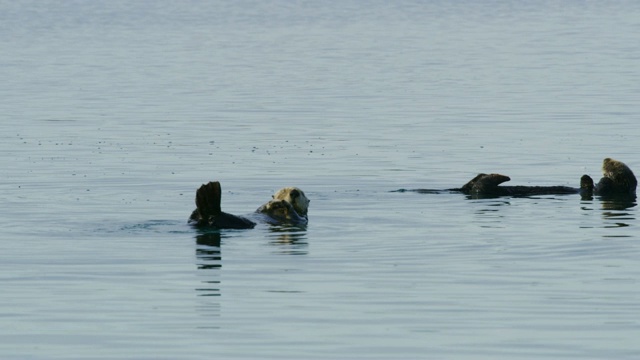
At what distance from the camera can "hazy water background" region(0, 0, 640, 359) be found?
30.8 ft

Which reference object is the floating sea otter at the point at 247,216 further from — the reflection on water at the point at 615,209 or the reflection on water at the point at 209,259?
the reflection on water at the point at 615,209

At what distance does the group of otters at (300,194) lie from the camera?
12695 millimetres

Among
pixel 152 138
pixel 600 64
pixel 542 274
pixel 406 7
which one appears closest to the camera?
pixel 542 274

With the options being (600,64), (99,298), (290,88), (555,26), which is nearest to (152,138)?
(290,88)

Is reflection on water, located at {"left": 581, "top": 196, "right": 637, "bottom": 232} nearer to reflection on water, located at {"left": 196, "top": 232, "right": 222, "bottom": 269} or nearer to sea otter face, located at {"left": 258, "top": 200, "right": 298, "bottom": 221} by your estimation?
sea otter face, located at {"left": 258, "top": 200, "right": 298, "bottom": 221}

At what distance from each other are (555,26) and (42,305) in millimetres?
50488

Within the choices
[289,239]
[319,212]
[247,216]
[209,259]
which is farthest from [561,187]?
[209,259]

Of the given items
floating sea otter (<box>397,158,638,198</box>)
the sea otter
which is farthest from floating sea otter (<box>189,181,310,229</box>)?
the sea otter

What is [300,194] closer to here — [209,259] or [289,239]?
[289,239]

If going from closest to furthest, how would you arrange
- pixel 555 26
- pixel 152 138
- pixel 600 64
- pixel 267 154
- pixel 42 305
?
pixel 42 305 < pixel 267 154 < pixel 152 138 < pixel 600 64 < pixel 555 26

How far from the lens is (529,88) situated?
32.0m

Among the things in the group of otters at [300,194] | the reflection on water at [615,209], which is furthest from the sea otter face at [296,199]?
the reflection on water at [615,209]

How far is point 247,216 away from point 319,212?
148 cm

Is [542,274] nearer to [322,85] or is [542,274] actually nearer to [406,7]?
[322,85]
